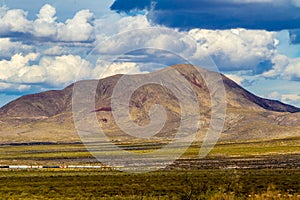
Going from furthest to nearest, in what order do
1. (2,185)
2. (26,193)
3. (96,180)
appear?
(96,180) → (2,185) → (26,193)

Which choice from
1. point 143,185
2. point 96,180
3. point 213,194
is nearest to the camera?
point 213,194

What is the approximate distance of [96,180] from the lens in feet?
299

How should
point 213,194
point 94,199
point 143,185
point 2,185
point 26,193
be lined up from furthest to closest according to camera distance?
1. point 2,185
2. point 143,185
3. point 26,193
4. point 94,199
5. point 213,194

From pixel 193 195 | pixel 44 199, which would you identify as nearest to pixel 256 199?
pixel 193 195

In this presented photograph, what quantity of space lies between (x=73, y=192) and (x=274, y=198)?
1456 inches

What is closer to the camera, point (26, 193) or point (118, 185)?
point (26, 193)

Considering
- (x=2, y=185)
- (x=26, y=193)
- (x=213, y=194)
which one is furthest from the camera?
(x=2, y=185)

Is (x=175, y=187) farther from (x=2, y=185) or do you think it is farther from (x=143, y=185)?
(x=2, y=185)

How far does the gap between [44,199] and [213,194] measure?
29.8 m

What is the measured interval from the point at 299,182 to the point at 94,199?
30.6 metres

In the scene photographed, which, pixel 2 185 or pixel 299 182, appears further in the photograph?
pixel 2 185

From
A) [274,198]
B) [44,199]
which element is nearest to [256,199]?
[274,198]

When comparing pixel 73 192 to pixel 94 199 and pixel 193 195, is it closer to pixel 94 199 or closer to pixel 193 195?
pixel 94 199

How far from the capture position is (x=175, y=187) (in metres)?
73.9
